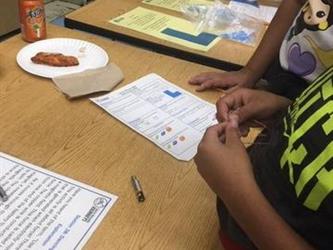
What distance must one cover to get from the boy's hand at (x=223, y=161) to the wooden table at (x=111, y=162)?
0.10 m

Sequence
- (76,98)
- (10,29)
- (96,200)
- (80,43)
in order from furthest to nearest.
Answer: (10,29) → (80,43) → (76,98) → (96,200)

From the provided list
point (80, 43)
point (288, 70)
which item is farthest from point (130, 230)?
point (80, 43)

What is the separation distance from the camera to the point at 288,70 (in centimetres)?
98

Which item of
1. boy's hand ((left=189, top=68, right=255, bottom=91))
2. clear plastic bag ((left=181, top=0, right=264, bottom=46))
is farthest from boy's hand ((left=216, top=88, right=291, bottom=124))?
clear plastic bag ((left=181, top=0, right=264, bottom=46))

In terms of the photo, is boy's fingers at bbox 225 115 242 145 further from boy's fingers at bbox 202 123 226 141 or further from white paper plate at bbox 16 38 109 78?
white paper plate at bbox 16 38 109 78

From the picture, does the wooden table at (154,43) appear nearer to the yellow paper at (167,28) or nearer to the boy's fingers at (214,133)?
the yellow paper at (167,28)

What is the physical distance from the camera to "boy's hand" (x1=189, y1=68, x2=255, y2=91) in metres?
1.08

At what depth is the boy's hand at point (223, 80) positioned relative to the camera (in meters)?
1.08

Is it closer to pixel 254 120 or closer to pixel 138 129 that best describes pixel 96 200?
pixel 138 129

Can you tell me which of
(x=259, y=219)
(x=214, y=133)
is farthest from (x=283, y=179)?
(x=214, y=133)

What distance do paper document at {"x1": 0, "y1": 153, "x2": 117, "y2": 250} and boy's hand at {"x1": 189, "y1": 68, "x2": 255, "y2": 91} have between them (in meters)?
0.46

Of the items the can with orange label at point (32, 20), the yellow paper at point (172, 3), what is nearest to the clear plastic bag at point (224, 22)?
the yellow paper at point (172, 3)

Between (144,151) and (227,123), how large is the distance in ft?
0.65

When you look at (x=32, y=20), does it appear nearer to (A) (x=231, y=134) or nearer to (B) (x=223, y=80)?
Result: (B) (x=223, y=80)
